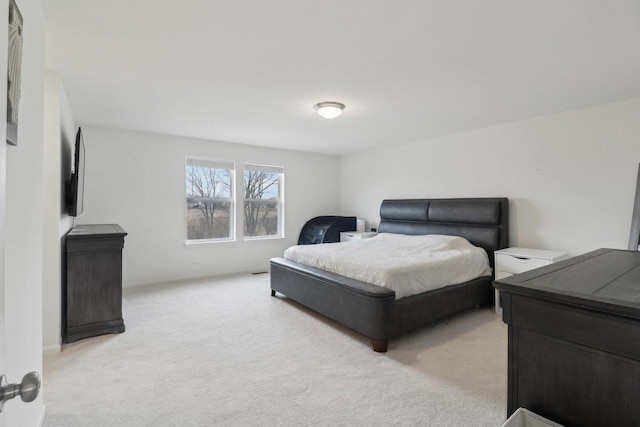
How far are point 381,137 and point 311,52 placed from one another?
2.89 metres

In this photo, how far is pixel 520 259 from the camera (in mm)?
3480

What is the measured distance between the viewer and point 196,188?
17.1ft

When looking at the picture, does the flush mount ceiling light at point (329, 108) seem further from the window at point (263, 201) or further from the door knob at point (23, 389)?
the door knob at point (23, 389)

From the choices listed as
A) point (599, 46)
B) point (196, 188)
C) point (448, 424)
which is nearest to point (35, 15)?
point (448, 424)

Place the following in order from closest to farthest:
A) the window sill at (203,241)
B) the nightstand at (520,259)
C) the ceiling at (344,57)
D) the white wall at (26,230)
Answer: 1. the white wall at (26,230)
2. the ceiling at (344,57)
3. the nightstand at (520,259)
4. the window sill at (203,241)

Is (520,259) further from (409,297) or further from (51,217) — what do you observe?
(51,217)

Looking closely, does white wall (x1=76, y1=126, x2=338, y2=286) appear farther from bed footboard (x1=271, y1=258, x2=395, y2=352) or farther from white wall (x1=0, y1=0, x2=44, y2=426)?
white wall (x1=0, y1=0, x2=44, y2=426)

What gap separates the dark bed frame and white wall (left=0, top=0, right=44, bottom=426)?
2136 mm

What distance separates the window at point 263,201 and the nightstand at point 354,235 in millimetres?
1229

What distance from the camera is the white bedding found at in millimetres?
2891

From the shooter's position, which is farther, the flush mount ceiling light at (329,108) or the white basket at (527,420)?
the flush mount ceiling light at (329,108)

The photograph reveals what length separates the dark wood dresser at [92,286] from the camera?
9.27 feet

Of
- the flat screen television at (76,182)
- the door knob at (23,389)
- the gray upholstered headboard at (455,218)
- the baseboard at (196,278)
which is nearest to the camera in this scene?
the door knob at (23,389)

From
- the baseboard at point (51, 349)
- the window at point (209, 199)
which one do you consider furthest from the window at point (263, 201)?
the baseboard at point (51, 349)
